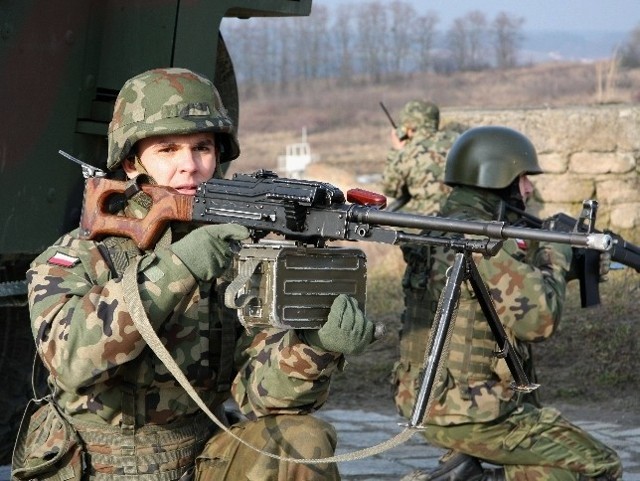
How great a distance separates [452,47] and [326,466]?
55155 millimetres

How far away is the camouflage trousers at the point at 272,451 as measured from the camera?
431 centimetres

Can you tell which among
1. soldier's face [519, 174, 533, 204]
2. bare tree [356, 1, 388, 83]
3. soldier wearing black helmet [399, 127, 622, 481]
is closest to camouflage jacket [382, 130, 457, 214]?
soldier's face [519, 174, 533, 204]

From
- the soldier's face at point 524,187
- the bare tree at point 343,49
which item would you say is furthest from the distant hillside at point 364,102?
the soldier's face at point 524,187

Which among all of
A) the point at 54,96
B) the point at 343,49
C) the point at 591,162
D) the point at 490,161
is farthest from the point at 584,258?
the point at 343,49

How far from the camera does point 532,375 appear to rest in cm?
616

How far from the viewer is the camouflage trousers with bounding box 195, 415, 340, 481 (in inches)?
170

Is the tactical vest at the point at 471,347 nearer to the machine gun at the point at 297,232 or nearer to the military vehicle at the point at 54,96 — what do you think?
the military vehicle at the point at 54,96

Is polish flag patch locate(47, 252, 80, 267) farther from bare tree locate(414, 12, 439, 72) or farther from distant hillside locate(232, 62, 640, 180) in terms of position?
bare tree locate(414, 12, 439, 72)

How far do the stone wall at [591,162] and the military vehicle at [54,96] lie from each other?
6.11 meters

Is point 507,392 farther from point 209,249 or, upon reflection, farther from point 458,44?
point 458,44

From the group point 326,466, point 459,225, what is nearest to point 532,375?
point 326,466

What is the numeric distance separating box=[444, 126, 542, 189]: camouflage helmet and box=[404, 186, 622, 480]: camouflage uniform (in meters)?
0.38

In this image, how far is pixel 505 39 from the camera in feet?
195

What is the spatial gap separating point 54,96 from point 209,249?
189cm
